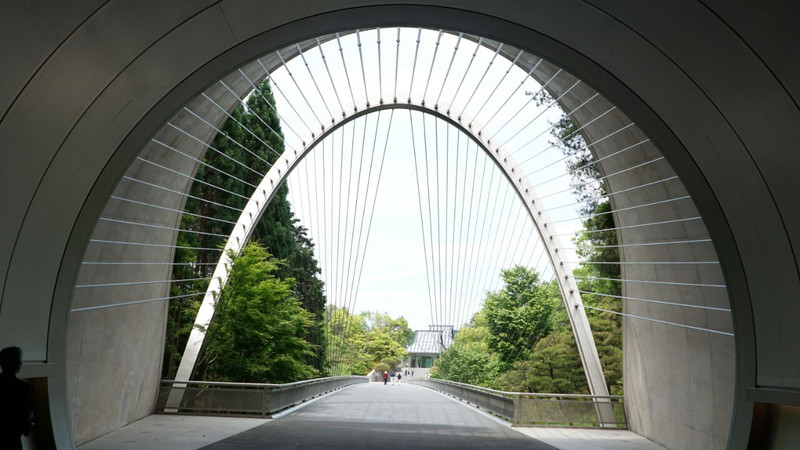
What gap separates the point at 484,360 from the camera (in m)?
36.2

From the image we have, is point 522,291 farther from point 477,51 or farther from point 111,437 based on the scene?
point 111,437

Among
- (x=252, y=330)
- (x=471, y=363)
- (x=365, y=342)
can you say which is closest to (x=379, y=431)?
(x=252, y=330)

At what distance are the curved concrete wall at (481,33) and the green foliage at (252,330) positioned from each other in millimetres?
10386

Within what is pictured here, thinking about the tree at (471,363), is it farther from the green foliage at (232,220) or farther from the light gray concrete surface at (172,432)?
the light gray concrete surface at (172,432)

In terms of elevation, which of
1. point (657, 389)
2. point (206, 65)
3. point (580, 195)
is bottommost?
point (657, 389)

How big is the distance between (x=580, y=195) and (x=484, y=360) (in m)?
13.7

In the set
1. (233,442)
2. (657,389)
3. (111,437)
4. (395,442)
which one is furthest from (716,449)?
(111,437)

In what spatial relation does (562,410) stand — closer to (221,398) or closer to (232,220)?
(221,398)

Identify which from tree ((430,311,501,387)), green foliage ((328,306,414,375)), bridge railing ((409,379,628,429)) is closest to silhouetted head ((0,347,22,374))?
bridge railing ((409,379,628,429))

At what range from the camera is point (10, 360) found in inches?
194

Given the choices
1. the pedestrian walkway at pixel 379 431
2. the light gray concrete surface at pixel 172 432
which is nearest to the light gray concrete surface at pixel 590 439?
the pedestrian walkway at pixel 379 431

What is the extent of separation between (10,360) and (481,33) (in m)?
6.55

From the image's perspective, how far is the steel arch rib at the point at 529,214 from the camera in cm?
1620

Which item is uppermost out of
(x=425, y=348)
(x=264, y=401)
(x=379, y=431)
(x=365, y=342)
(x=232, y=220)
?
(x=425, y=348)
